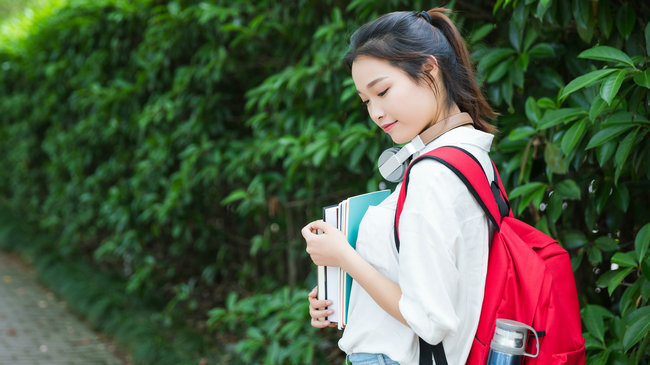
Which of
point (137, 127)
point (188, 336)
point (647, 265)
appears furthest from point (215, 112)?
point (647, 265)

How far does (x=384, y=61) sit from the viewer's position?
4.56 feet

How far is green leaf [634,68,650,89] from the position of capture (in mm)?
1629

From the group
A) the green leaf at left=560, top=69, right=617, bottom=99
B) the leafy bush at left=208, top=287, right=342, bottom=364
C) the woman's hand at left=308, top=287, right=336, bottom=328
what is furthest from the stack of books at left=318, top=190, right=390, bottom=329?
the leafy bush at left=208, top=287, right=342, bottom=364

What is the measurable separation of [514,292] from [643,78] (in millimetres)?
783

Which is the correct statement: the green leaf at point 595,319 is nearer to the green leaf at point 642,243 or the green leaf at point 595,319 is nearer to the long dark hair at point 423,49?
the green leaf at point 642,243

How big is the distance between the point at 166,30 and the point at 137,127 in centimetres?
104

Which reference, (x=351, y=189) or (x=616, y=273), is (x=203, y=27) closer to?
(x=351, y=189)

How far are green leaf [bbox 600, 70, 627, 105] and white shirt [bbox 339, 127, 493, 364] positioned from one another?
A: 0.43 meters

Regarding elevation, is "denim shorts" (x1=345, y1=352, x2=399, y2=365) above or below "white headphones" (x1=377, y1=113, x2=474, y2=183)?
below

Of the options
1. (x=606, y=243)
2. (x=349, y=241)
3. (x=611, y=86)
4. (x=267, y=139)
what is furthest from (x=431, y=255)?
(x=267, y=139)

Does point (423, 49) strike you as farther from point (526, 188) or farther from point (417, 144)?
point (526, 188)

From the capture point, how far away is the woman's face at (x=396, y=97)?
4.54ft

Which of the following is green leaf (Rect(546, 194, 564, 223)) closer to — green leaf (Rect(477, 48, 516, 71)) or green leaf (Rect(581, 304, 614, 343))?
green leaf (Rect(581, 304, 614, 343))

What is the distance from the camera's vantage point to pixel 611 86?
1616 mm
